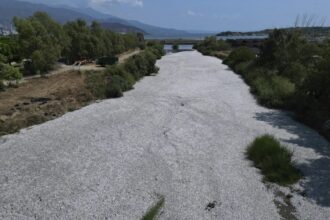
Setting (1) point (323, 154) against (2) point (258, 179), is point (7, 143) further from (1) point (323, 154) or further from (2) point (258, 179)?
(1) point (323, 154)

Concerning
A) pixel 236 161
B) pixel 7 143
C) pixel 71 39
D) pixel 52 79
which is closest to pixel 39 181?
pixel 7 143

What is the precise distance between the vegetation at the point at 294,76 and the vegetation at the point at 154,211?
9.04m

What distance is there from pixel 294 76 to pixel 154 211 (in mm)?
19272

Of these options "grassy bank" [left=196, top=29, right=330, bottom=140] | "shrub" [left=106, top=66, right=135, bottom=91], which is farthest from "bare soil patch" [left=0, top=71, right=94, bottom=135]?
"grassy bank" [left=196, top=29, right=330, bottom=140]

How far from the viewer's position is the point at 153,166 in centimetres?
1232

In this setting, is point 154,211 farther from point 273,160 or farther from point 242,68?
point 242,68

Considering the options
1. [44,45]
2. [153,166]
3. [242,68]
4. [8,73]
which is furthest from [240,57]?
[153,166]

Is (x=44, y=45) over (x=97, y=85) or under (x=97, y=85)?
over

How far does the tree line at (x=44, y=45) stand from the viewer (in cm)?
3153

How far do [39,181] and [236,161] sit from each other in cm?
617

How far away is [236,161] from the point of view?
509 inches

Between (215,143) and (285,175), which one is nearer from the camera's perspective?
(285,175)

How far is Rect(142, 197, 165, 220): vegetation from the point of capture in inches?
361

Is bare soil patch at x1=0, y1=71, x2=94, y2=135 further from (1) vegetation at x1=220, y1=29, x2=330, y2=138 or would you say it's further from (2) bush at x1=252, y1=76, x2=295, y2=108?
(1) vegetation at x1=220, y1=29, x2=330, y2=138
